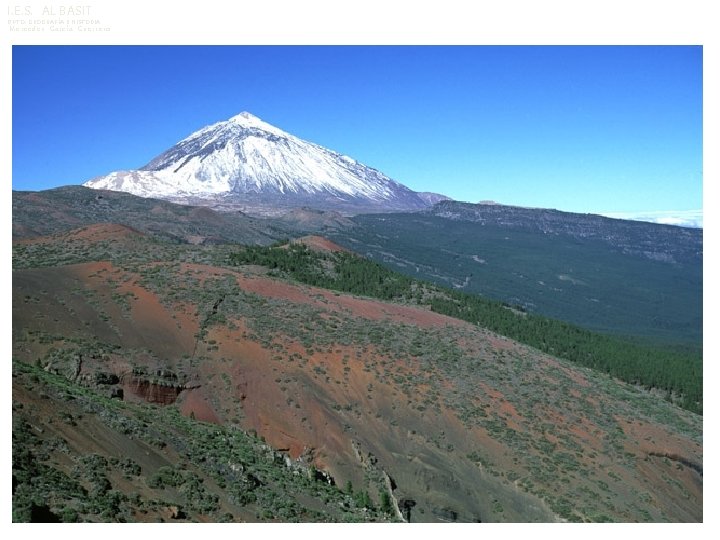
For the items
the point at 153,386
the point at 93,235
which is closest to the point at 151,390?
the point at 153,386

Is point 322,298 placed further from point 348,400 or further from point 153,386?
point 153,386

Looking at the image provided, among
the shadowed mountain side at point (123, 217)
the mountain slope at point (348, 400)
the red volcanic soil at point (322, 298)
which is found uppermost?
the shadowed mountain side at point (123, 217)

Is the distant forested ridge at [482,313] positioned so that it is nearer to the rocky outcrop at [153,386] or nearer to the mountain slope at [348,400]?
the mountain slope at [348,400]

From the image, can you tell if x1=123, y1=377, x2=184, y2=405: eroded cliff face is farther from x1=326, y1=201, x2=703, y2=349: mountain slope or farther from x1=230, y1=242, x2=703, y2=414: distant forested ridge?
x1=326, y1=201, x2=703, y2=349: mountain slope

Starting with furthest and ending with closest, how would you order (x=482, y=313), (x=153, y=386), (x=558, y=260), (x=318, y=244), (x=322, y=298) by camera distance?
(x=558, y=260), (x=318, y=244), (x=482, y=313), (x=322, y=298), (x=153, y=386)

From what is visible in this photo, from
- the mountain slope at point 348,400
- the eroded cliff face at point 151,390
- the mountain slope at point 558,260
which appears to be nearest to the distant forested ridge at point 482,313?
the mountain slope at point 348,400

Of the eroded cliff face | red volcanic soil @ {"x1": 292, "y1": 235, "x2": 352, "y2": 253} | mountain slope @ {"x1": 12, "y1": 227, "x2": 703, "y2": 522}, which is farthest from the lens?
red volcanic soil @ {"x1": 292, "y1": 235, "x2": 352, "y2": 253}

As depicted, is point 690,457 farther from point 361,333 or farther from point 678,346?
point 678,346

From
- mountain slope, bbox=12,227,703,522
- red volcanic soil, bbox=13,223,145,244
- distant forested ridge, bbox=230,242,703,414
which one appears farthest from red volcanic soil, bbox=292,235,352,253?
mountain slope, bbox=12,227,703,522
